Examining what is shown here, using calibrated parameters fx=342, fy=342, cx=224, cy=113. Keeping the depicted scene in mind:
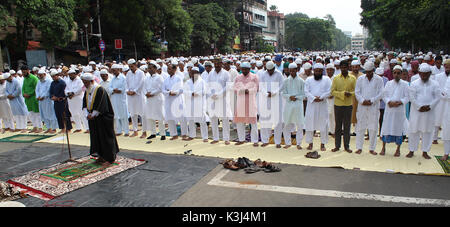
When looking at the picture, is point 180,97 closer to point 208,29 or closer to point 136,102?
point 136,102

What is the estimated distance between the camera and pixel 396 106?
21.4 ft

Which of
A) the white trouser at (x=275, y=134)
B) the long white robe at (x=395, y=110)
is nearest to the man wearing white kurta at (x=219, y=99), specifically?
the white trouser at (x=275, y=134)

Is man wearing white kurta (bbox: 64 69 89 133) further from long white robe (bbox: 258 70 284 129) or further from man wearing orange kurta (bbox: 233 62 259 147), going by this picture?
long white robe (bbox: 258 70 284 129)

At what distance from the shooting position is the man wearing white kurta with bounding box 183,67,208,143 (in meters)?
8.24

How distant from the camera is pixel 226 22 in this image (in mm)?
46156

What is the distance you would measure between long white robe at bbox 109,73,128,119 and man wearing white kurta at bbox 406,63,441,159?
6664mm

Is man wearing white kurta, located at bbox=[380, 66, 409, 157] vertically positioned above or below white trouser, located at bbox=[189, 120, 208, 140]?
above

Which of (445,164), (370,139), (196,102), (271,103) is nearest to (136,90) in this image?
(196,102)

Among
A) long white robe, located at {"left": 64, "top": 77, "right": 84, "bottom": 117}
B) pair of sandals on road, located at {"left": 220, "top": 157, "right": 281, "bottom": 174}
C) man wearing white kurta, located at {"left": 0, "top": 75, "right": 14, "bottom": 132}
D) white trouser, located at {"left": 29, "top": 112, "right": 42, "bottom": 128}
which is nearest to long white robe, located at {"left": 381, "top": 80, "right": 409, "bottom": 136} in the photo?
pair of sandals on road, located at {"left": 220, "top": 157, "right": 281, "bottom": 174}

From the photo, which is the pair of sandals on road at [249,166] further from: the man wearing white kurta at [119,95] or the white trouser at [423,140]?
the man wearing white kurta at [119,95]

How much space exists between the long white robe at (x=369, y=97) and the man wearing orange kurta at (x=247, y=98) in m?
2.16

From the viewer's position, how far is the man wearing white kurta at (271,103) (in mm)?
7539

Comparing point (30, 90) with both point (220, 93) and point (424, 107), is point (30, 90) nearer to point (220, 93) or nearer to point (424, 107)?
point (220, 93)
